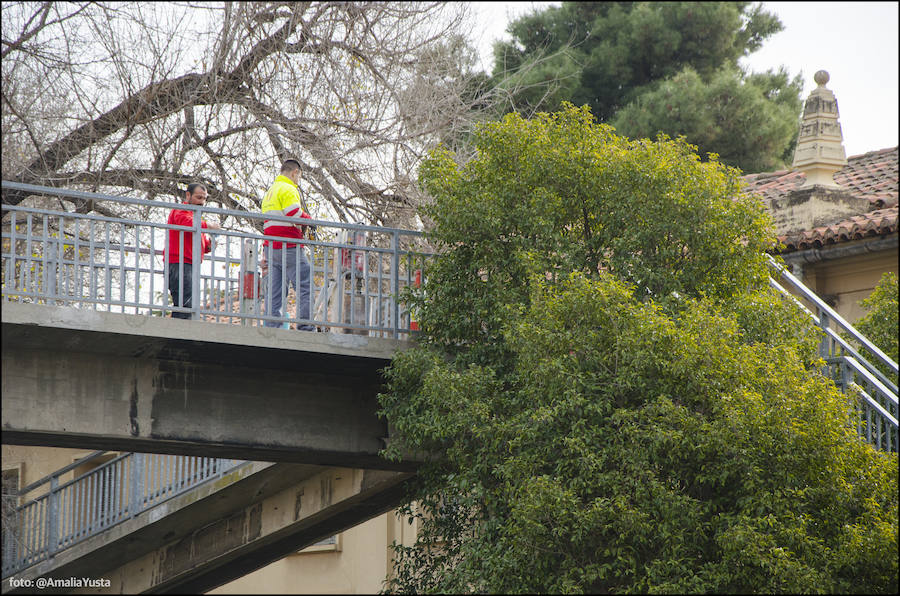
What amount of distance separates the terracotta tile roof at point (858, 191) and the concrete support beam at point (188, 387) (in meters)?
5.59

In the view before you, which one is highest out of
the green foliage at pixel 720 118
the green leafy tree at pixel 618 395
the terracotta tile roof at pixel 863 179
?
the green foliage at pixel 720 118

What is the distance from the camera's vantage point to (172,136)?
14.8 m

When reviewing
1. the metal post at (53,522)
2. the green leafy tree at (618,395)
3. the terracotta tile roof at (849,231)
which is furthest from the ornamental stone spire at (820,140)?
the metal post at (53,522)

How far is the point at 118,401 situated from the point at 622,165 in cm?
522

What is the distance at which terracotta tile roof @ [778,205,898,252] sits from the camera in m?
15.3

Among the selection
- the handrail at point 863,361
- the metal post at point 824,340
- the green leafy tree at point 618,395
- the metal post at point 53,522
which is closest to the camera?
the green leafy tree at point 618,395

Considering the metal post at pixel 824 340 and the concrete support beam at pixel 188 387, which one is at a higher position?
the metal post at pixel 824 340

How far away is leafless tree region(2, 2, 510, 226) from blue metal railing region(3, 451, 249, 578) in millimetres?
3884

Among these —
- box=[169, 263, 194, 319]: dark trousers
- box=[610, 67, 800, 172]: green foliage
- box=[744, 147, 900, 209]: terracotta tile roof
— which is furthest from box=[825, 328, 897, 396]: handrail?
box=[610, 67, 800, 172]: green foliage

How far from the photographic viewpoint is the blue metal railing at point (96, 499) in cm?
1634

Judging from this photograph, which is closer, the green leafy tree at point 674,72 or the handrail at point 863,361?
the handrail at point 863,361

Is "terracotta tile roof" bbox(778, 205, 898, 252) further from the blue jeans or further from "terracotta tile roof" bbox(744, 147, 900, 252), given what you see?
the blue jeans

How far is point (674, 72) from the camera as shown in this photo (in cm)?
2747

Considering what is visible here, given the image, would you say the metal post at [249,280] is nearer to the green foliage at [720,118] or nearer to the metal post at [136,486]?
Answer: the metal post at [136,486]
